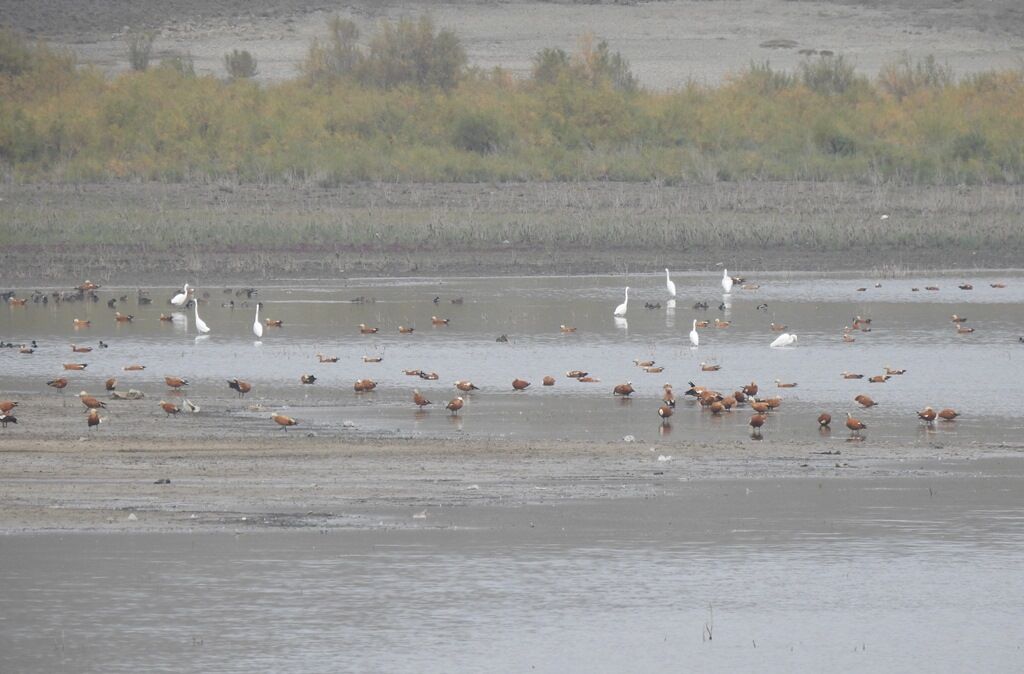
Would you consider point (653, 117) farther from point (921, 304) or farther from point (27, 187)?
point (921, 304)

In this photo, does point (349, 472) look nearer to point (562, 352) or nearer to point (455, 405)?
point (455, 405)

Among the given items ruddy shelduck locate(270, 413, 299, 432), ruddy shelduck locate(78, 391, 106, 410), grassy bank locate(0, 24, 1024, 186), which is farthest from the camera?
grassy bank locate(0, 24, 1024, 186)

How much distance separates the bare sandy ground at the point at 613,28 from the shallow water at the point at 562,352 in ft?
151

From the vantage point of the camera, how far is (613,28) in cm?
8044

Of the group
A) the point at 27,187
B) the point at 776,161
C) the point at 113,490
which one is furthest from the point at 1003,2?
the point at 113,490


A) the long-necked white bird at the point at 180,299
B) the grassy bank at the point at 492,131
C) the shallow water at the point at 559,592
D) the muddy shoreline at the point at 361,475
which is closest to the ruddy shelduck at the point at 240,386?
the muddy shoreline at the point at 361,475

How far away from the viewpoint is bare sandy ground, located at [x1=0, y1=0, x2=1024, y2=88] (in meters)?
75.2

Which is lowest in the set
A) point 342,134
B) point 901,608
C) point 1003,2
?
point 901,608

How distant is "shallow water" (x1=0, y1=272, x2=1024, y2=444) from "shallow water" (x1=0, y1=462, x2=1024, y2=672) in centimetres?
327

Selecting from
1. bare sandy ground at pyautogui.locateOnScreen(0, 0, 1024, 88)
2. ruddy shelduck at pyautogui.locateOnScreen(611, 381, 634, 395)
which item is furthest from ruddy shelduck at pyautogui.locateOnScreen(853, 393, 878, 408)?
bare sandy ground at pyautogui.locateOnScreen(0, 0, 1024, 88)

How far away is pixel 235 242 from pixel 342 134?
1446 cm

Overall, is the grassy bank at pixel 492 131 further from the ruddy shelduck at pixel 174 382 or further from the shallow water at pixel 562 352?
the ruddy shelduck at pixel 174 382

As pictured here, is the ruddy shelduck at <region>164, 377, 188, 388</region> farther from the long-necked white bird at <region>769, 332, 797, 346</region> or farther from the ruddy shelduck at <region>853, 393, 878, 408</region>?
the long-necked white bird at <region>769, 332, 797, 346</region>

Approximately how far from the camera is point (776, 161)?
140 feet
